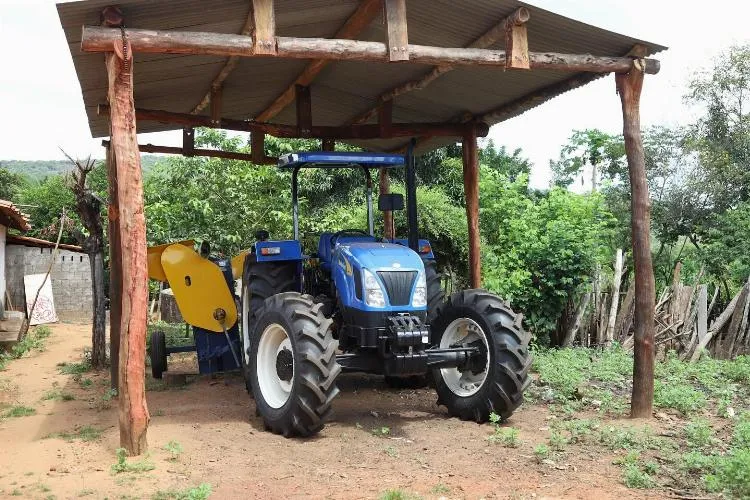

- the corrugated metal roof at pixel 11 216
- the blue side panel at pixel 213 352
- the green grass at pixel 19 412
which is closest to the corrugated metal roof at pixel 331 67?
the blue side panel at pixel 213 352

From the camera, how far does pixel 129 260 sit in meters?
5.55

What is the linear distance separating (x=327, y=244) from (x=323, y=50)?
6.82 feet

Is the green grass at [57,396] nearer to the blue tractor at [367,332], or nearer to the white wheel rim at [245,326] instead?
the white wheel rim at [245,326]

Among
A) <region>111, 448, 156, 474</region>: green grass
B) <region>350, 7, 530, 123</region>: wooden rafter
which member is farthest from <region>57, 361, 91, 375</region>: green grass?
<region>111, 448, 156, 474</region>: green grass

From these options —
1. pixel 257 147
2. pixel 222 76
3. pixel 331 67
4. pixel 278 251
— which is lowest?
pixel 278 251

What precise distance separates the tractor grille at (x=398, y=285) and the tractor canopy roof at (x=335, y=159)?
4.54ft

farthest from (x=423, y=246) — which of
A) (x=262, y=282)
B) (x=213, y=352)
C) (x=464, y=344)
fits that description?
(x=213, y=352)

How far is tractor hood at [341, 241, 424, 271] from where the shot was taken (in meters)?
6.38

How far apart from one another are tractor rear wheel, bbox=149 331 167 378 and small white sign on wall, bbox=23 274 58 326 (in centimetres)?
975

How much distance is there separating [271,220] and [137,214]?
29.0 feet

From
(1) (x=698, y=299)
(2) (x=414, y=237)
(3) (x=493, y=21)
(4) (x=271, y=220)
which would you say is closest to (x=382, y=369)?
(2) (x=414, y=237)

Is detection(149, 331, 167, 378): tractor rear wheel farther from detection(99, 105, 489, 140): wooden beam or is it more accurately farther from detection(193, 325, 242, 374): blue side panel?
detection(99, 105, 489, 140): wooden beam

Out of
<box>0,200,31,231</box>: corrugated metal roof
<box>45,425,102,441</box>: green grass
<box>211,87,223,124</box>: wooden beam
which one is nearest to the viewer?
<box>45,425,102,441</box>: green grass

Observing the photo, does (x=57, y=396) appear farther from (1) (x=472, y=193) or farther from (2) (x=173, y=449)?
(1) (x=472, y=193)
